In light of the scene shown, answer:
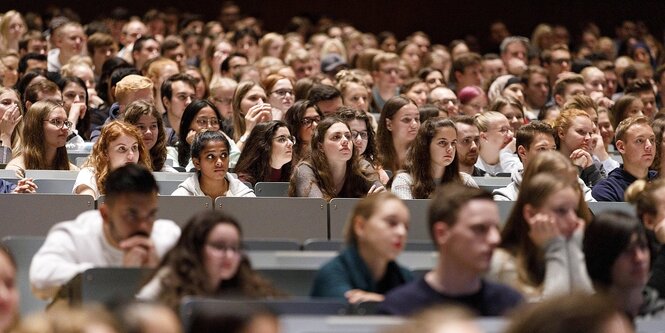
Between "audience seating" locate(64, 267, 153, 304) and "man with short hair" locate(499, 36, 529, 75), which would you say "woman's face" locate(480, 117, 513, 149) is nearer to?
"audience seating" locate(64, 267, 153, 304)

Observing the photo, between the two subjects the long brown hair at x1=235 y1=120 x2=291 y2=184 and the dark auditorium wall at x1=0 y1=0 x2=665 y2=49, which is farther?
the dark auditorium wall at x1=0 y1=0 x2=665 y2=49

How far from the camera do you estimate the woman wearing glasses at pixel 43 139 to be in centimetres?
673

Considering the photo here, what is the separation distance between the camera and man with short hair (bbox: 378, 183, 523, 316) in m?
3.89

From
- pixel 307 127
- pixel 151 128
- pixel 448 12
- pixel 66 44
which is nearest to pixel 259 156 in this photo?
pixel 307 127

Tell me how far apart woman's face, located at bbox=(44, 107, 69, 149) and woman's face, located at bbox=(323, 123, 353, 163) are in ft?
4.59

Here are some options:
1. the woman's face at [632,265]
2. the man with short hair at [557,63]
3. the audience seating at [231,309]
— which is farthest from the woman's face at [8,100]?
the man with short hair at [557,63]

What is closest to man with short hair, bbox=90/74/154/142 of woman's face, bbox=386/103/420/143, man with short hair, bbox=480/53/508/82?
woman's face, bbox=386/103/420/143

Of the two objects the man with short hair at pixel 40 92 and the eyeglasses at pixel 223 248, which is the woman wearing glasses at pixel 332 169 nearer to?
the man with short hair at pixel 40 92

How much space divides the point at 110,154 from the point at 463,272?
8.82 ft

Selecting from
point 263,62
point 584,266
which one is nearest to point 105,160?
point 584,266

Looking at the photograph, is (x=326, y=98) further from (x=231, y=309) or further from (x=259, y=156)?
(x=231, y=309)

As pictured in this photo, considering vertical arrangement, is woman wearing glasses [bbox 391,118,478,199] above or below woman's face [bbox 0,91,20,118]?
below

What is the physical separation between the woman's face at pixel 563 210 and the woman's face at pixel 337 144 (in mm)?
2182

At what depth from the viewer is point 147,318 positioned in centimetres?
310
